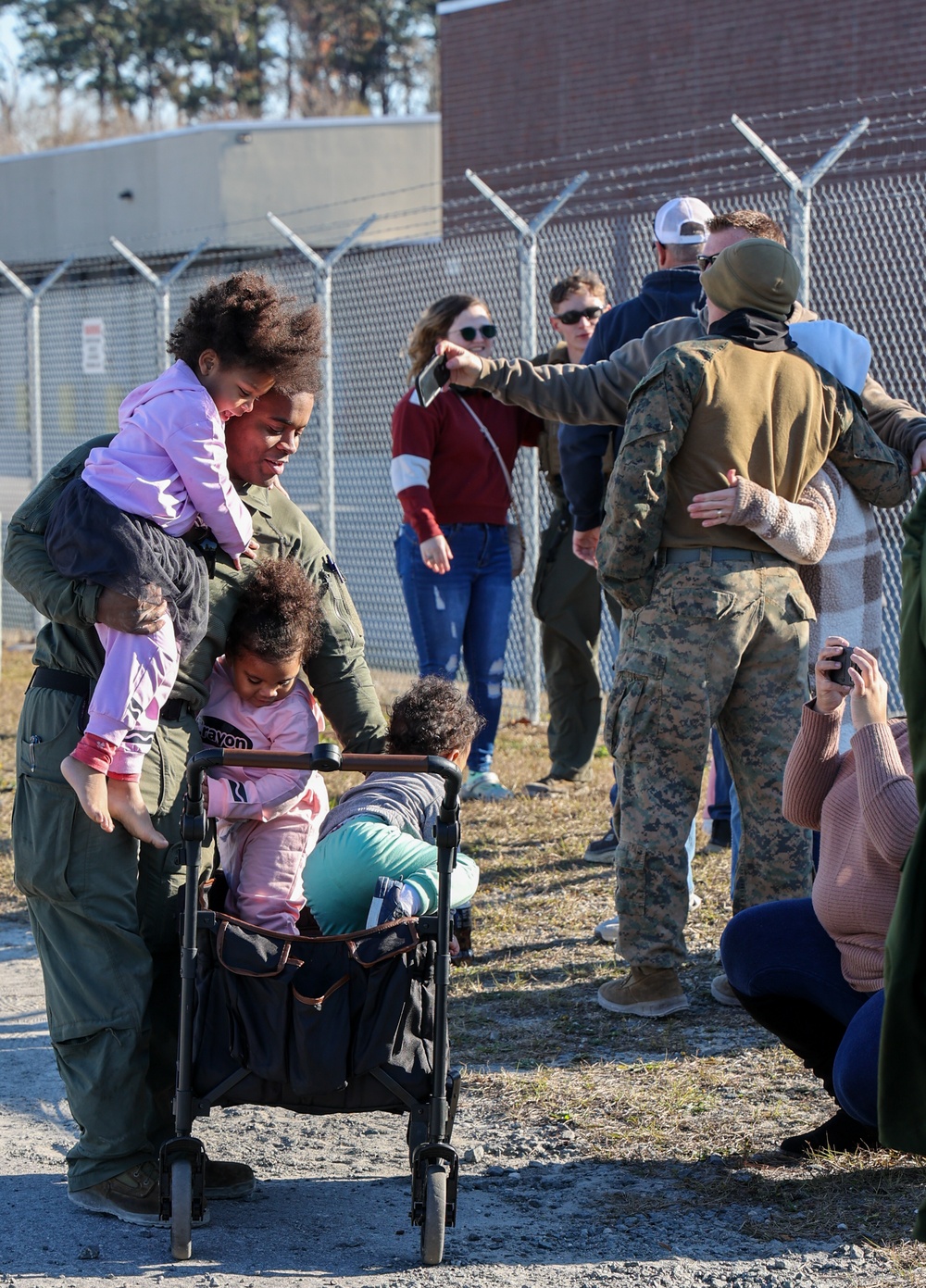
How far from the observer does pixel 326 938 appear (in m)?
2.96

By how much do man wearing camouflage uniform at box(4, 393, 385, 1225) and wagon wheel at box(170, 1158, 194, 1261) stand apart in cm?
22

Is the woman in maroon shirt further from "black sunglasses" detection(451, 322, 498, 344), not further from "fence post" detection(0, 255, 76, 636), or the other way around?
"fence post" detection(0, 255, 76, 636)

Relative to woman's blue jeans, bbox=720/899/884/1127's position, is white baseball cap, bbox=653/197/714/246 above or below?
above

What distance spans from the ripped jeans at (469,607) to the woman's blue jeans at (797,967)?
3390 mm

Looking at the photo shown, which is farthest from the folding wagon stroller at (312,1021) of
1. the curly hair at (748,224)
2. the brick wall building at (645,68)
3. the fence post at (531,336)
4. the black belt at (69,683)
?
the brick wall building at (645,68)

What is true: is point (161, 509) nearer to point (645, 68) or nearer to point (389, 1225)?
point (389, 1225)

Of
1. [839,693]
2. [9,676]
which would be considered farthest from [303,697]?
[9,676]

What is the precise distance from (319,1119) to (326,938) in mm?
1142

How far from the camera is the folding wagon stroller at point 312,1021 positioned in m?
2.88

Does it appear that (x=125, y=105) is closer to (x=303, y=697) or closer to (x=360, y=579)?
(x=360, y=579)

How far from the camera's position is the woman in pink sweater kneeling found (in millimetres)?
3059

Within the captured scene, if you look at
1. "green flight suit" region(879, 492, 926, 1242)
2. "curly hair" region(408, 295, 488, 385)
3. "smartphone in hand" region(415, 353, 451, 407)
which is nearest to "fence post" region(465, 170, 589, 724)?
"curly hair" region(408, 295, 488, 385)

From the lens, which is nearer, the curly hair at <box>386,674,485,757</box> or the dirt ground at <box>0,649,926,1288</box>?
the dirt ground at <box>0,649,926,1288</box>

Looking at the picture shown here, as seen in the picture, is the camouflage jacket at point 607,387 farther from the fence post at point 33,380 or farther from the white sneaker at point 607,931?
the fence post at point 33,380
